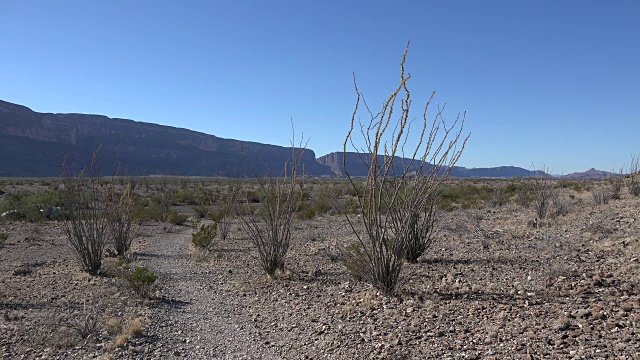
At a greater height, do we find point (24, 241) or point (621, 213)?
point (621, 213)

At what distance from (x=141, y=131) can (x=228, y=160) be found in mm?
22349

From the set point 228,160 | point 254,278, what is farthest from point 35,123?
point 254,278

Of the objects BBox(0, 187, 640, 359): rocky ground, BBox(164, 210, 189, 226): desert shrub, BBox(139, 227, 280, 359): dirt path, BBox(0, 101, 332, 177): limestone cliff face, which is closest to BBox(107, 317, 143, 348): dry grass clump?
BBox(0, 187, 640, 359): rocky ground

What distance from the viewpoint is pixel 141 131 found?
121312 millimetres

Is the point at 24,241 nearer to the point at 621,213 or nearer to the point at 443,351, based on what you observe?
the point at 443,351

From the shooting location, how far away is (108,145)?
104 m

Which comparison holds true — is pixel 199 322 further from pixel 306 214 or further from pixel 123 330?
pixel 306 214

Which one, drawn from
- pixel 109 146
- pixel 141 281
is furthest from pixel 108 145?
pixel 141 281

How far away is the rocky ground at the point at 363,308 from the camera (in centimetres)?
529

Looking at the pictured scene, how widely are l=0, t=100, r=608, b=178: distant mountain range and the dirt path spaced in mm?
58312

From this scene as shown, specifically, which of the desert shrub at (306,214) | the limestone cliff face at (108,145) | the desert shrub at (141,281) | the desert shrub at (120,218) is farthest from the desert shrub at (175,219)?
the limestone cliff face at (108,145)

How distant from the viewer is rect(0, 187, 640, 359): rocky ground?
5293 millimetres

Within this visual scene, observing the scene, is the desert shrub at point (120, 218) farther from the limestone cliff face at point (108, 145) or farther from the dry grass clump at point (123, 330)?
the limestone cliff face at point (108, 145)

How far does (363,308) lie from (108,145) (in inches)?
4250
